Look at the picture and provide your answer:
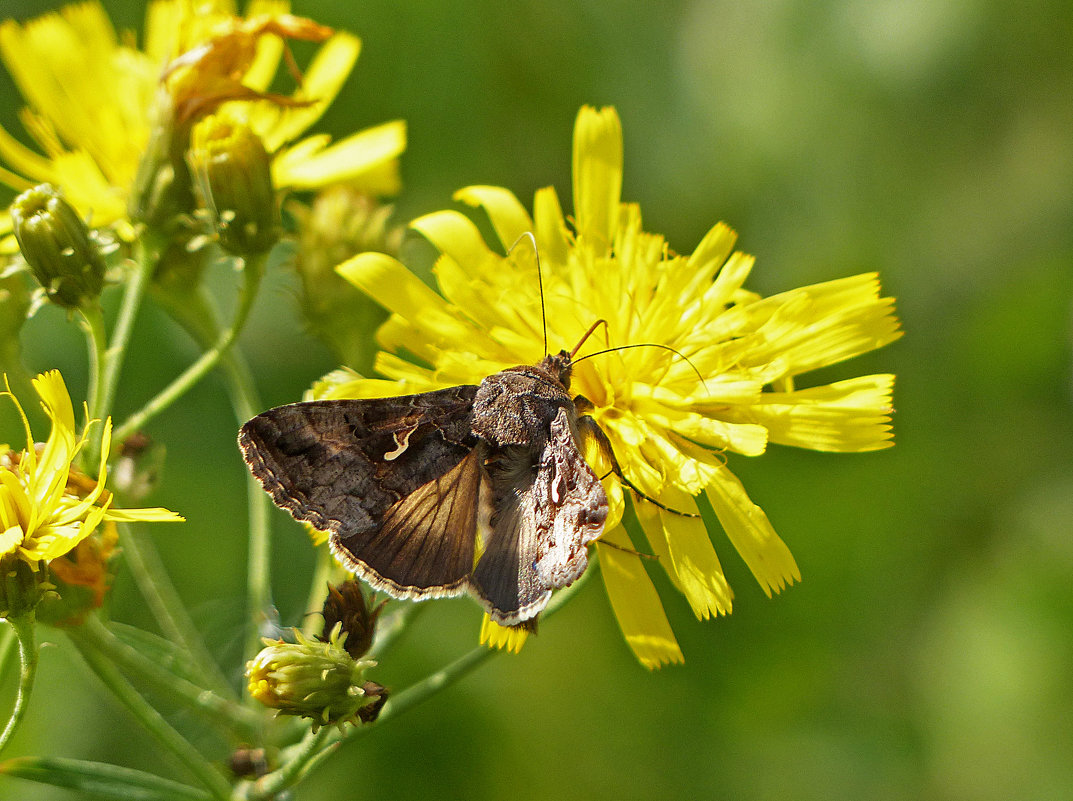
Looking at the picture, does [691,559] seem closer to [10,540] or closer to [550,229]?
[550,229]

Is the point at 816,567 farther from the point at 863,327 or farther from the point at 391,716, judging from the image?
the point at 391,716

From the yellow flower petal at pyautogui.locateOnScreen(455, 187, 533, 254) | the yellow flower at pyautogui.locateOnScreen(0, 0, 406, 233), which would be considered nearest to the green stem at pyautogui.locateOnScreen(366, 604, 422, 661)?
the yellow flower petal at pyautogui.locateOnScreen(455, 187, 533, 254)

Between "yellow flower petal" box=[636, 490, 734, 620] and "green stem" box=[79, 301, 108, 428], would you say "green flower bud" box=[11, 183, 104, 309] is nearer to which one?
"green stem" box=[79, 301, 108, 428]

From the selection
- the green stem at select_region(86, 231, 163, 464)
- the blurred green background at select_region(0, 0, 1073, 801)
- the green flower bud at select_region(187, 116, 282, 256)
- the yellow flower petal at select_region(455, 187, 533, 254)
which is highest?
the green flower bud at select_region(187, 116, 282, 256)

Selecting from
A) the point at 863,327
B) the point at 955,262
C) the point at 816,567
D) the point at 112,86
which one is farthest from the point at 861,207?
the point at 112,86

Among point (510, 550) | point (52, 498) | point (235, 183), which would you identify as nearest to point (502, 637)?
point (510, 550)

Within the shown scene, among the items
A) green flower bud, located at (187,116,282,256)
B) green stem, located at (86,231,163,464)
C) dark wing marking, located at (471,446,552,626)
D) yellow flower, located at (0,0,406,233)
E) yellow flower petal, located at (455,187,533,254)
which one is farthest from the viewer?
yellow flower, located at (0,0,406,233)
